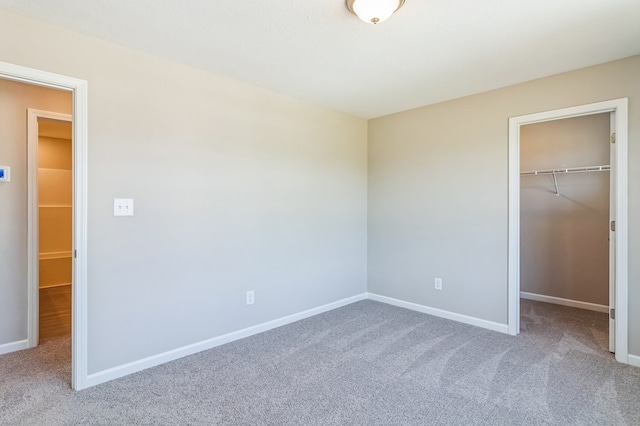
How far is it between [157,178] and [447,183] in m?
2.86

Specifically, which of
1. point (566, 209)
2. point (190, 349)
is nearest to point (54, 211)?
point (190, 349)

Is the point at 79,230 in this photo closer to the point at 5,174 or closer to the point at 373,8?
the point at 5,174

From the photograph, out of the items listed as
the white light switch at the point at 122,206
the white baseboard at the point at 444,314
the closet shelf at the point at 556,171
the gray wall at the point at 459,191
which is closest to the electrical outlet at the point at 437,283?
the gray wall at the point at 459,191

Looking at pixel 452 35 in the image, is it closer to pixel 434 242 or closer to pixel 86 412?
pixel 434 242

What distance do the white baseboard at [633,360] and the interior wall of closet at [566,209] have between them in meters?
1.56

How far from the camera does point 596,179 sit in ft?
12.5

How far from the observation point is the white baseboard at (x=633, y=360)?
8.11 feet

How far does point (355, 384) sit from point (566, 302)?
333 cm

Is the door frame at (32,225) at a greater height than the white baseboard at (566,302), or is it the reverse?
the door frame at (32,225)

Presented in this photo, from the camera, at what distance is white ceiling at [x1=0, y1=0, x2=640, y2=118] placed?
6.21 feet

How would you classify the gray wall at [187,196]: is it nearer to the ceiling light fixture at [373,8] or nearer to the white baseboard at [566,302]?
the ceiling light fixture at [373,8]

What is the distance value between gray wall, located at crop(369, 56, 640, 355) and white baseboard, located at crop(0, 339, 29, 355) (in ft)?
11.7

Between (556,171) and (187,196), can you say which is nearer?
(187,196)

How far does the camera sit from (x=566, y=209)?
13.2 feet
